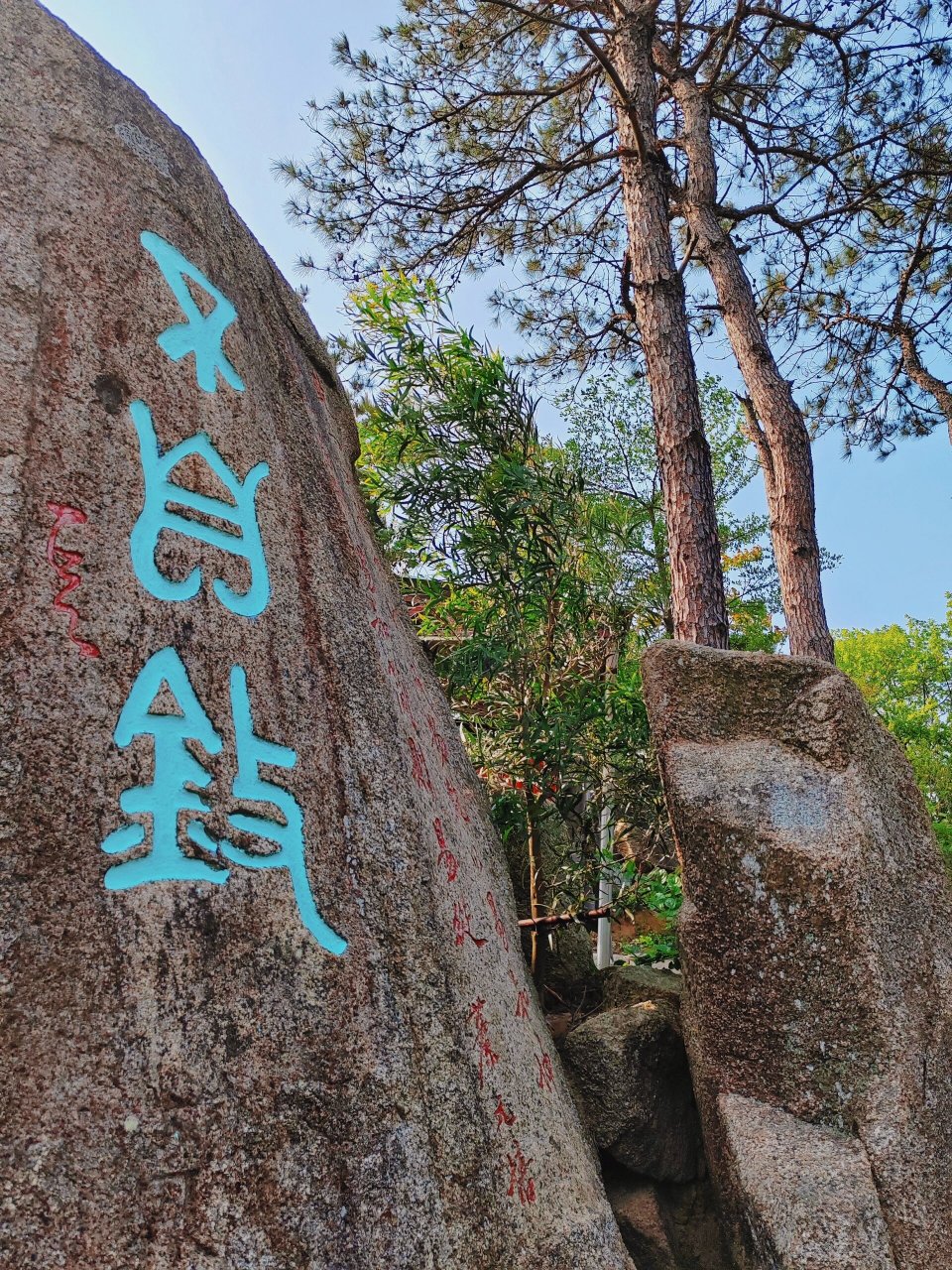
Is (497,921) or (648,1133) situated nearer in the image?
(497,921)

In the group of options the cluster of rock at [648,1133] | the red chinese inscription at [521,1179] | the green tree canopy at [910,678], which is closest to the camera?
the red chinese inscription at [521,1179]

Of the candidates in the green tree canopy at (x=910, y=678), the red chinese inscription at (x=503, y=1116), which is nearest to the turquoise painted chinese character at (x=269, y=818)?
the red chinese inscription at (x=503, y=1116)

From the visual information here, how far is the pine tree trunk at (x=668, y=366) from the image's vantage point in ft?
17.2

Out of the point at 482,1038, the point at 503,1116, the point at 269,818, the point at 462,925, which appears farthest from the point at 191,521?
the point at 503,1116

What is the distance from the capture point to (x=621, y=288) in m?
6.86

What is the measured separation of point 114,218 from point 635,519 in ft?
12.5

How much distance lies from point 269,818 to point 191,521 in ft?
2.55

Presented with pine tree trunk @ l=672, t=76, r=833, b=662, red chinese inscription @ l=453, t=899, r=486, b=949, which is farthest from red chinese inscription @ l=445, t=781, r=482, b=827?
pine tree trunk @ l=672, t=76, r=833, b=662

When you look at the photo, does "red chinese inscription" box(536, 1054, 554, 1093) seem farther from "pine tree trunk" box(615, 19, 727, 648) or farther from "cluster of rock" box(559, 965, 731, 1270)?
"pine tree trunk" box(615, 19, 727, 648)

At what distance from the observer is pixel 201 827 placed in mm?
1910

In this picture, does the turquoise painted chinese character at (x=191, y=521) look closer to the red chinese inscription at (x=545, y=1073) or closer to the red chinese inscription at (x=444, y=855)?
the red chinese inscription at (x=444, y=855)

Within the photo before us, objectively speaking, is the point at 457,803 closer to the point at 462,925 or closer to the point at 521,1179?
the point at 462,925

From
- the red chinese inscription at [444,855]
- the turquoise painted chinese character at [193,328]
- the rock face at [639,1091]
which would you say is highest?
the turquoise painted chinese character at [193,328]

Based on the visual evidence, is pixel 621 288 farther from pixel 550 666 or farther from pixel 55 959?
pixel 55 959
